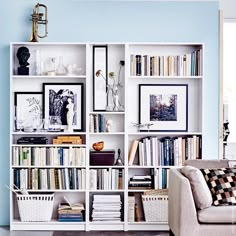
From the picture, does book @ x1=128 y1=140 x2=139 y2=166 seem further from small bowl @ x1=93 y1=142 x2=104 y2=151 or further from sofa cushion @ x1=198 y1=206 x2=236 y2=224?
sofa cushion @ x1=198 y1=206 x2=236 y2=224

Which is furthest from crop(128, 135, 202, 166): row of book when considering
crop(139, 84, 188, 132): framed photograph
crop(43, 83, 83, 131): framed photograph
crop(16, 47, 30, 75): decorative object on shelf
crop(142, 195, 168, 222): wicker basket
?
crop(16, 47, 30, 75): decorative object on shelf

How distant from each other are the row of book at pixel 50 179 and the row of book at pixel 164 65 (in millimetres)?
1290

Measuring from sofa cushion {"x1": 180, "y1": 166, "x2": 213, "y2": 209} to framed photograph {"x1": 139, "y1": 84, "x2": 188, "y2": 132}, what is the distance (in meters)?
1.17

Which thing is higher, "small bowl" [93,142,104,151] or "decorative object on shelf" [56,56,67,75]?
"decorative object on shelf" [56,56,67,75]

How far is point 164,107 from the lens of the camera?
6.20 meters

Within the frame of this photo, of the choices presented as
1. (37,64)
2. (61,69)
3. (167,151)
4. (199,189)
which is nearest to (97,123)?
(61,69)

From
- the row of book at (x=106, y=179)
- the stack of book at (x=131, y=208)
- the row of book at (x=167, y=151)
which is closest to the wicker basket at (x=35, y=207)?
the row of book at (x=106, y=179)

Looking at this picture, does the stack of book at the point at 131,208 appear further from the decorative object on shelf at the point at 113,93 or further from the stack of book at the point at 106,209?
the decorative object on shelf at the point at 113,93

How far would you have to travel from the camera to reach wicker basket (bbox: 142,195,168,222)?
600cm

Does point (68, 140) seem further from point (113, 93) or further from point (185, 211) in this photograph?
point (185, 211)

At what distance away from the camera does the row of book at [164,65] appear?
6117 mm

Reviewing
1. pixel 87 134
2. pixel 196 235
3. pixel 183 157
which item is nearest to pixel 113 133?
pixel 87 134

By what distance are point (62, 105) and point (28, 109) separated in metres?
0.38

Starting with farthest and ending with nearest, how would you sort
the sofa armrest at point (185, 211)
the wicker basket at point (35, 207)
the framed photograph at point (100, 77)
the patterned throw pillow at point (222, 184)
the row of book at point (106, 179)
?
the framed photograph at point (100, 77), the row of book at point (106, 179), the wicker basket at point (35, 207), the patterned throw pillow at point (222, 184), the sofa armrest at point (185, 211)
